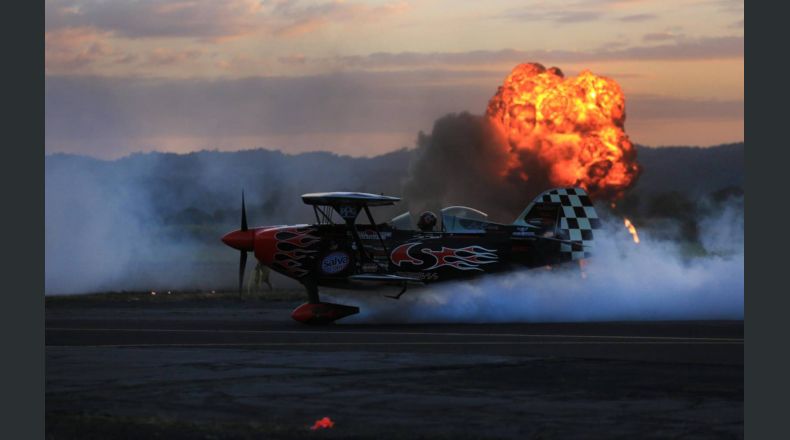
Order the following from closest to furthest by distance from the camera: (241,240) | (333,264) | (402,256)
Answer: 1. (333,264)
2. (241,240)
3. (402,256)

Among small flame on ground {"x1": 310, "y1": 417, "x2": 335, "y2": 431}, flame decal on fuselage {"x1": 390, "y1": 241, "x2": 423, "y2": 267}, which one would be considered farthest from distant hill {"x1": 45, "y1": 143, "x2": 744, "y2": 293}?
small flame on ground {"x1": 310, "y1": 417, "x2": 335, "y2": 431}

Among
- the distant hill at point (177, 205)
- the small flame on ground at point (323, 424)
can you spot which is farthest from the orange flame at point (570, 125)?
the small flame on ground at point (323, 424)

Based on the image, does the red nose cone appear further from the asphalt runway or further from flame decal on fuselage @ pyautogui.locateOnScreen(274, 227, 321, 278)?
the asphalt runway

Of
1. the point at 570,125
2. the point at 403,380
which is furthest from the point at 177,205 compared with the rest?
the point at 403,380

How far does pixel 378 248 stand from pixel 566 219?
5.45m

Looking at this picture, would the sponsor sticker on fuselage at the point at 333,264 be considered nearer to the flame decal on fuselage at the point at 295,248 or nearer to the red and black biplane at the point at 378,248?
the red and black biplane at the point at 378,248

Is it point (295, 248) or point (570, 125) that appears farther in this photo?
point (570, 125)

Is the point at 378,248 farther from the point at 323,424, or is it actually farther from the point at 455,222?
the point at 323,424

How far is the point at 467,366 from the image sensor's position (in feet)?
65.9

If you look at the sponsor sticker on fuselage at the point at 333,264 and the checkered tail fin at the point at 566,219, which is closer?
the sponsor sticker on fuselage at the point at 333,264

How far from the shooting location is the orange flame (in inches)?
1756

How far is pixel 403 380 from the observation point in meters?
18.4

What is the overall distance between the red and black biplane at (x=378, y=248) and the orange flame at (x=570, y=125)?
12951mm

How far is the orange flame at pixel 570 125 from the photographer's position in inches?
1756
